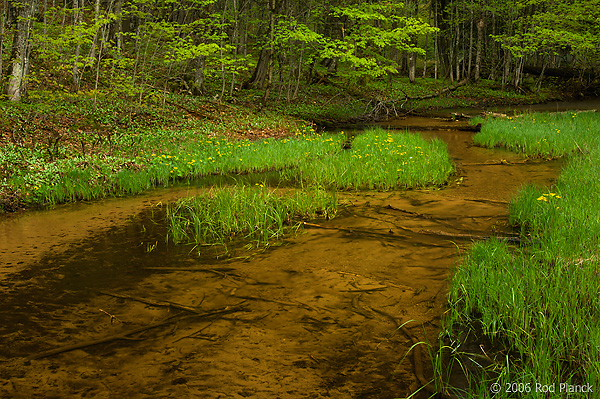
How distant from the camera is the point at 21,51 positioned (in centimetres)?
1172

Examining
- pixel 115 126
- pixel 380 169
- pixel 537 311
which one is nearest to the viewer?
pixel 537 311

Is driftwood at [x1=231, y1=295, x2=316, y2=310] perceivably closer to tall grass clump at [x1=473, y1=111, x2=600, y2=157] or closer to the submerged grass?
the submerged grass

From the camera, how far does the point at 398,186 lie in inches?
353

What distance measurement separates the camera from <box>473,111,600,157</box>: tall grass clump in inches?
440

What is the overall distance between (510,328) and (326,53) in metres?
16.4

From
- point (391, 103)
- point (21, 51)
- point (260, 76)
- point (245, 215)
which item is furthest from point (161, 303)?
point (391, 103)

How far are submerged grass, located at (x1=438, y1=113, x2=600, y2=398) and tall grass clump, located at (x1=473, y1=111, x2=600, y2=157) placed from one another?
6.78 metres

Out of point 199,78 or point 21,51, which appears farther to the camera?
point 199,78

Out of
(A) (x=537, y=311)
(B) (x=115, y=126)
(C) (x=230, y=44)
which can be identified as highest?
(C) (x=230, y=44)

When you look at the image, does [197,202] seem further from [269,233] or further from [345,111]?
[345,111]

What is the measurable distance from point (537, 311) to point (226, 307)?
258 centimetres

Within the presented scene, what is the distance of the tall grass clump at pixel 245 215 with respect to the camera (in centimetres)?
604

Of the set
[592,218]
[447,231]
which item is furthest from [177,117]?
[592,218]

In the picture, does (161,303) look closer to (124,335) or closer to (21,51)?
(124,335)
